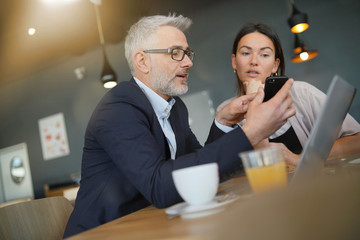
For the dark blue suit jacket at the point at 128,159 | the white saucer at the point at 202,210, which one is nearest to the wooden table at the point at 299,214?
the white saucer at the point at 202,210

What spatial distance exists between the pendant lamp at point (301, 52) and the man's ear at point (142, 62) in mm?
2685

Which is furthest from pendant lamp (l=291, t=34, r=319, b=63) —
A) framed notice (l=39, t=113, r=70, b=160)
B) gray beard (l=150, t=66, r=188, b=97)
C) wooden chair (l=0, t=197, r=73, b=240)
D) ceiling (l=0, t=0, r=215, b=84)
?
framed notice (l=39, t=113, r=70, b=160)

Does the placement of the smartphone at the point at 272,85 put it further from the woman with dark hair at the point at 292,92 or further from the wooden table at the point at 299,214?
the wooden table at the point at 299,214

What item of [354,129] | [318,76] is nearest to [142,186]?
[354,129]

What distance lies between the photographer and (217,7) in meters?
4.50

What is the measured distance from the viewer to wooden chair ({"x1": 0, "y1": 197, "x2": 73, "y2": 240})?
1.04m

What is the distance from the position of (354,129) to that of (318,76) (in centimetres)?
256

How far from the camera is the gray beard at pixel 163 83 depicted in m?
1.48

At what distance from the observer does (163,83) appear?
1479 mm

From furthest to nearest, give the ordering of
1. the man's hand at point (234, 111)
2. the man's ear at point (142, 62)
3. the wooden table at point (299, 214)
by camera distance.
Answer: the man's ear at point (142, 62) → the man's hand at point (234, 111) → the wooden table at point (299, 214)

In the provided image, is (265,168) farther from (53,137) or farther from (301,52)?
(53,137)

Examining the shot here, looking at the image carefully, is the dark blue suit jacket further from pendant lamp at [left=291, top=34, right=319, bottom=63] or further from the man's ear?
pendant lamp at [left=291, top=34, right=319, bottom=63]

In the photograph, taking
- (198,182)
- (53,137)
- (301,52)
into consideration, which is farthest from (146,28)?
(53,137)

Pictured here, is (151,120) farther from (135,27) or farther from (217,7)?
(217,7)
